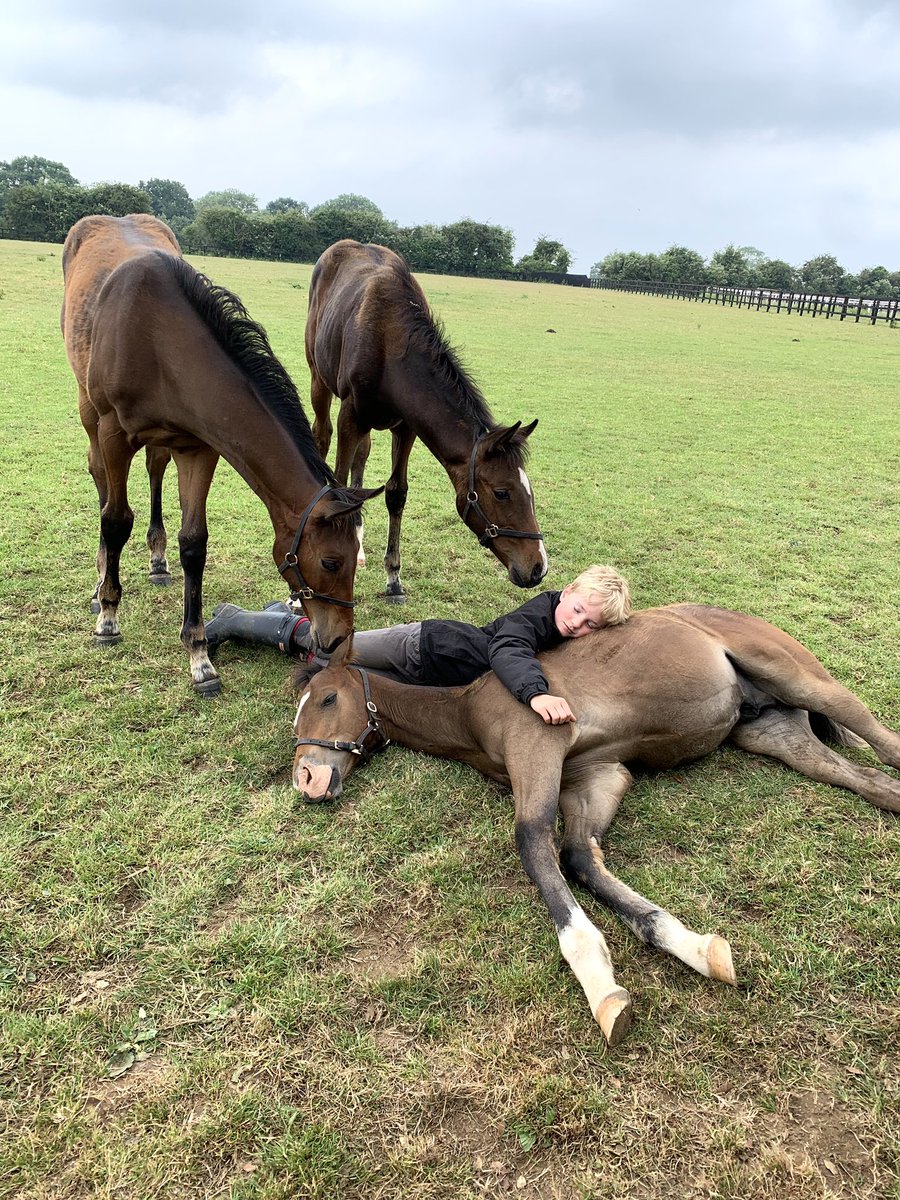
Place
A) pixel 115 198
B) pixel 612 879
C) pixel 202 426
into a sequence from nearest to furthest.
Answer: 1. pixel 612 879
2. pixel 202 426
3. pixel 115 198

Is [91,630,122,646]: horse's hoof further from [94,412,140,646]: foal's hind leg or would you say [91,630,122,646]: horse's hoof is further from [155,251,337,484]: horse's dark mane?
[155,251,337,484]: horse's dark mane

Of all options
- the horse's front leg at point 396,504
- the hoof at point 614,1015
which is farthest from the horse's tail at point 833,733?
the horse's front leg at point 396,504

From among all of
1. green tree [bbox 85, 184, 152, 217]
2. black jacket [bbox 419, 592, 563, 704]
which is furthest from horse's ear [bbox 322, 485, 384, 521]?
green tree [bbox 85, 184, 152, 217]

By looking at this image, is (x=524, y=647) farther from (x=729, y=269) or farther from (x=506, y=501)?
(x=729, y=269)

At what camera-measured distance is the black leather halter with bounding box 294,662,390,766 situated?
352cm

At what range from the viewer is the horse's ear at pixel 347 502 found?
351 cm

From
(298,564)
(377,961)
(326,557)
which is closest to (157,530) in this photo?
(298,564)

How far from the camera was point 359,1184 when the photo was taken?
1924 mm

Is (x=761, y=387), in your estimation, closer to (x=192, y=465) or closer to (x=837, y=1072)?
(x=192, y=465)

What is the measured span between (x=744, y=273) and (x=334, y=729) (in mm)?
87782

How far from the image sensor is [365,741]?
3656mm

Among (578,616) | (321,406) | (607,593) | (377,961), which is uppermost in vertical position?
(321,406)

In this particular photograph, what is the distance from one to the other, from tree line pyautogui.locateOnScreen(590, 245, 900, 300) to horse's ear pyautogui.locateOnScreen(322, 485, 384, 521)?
75.0 metres

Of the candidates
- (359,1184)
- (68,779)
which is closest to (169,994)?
(359,1184)
